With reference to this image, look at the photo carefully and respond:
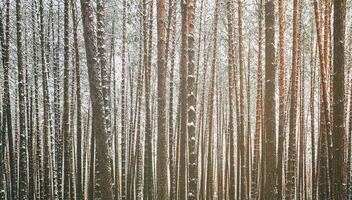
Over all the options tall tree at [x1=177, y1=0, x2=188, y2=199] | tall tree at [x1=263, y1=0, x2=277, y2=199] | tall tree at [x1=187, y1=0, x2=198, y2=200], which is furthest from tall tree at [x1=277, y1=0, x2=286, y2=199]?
tall tree at [x1=177, y1=0, x2=188, y2=199]

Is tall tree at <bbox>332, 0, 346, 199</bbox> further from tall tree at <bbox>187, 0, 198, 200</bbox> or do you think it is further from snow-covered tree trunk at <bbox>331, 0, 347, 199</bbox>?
tall tree at <bbox>187, 0, 198, 200</bbox>

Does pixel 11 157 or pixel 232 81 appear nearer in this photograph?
pixel 11 157

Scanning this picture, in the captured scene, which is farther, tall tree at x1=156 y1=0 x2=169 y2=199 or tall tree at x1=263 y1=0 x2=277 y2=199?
tall tree at x1=156 y1=0 x2=169 y2=199

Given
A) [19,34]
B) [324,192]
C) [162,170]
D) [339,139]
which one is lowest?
[324,192]

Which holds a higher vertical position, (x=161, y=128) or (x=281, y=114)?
(x=281, y=114)

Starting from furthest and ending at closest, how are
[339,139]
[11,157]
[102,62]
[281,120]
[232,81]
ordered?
[232,81] < [11,157] < [281,120] < [102,62] < [339,139]

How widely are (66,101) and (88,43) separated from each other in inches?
181

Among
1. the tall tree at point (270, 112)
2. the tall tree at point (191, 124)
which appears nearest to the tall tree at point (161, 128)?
the tall tree at point (191, 124)

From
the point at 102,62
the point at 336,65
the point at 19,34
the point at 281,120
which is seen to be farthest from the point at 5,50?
the point at 336,65

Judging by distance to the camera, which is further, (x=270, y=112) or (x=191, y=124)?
(x=191, y=124)

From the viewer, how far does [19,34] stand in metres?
11.1

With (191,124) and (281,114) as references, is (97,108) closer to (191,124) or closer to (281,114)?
(191,124)

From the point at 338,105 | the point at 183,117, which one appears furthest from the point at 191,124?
the point at 338,105

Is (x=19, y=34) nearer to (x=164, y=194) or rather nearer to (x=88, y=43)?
(x=88, y=43)
